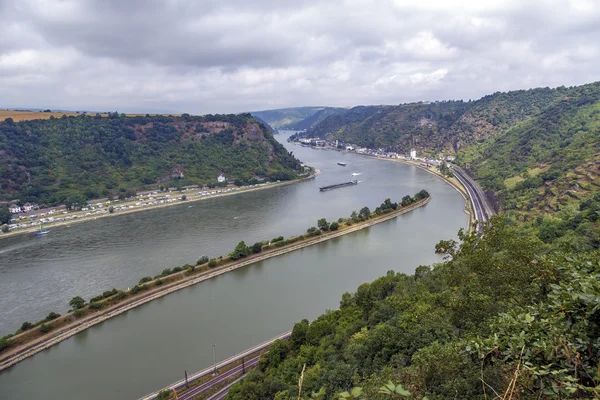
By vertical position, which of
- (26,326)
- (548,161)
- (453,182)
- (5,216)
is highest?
(548,161)

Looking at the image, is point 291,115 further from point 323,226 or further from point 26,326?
point 26,326

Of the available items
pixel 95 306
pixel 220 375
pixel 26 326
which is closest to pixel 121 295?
pixel 95 306

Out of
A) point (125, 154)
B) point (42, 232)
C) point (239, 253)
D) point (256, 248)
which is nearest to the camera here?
point (239, 253)

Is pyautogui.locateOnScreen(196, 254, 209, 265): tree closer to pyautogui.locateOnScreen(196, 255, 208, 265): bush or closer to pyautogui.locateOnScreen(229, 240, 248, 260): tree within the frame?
pyautogui.locateOnScreen(196, 255, 208, 265): bush

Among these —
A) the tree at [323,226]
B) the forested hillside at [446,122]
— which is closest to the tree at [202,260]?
the tree at [323,226]

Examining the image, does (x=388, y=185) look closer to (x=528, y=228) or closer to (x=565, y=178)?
(x=565, y=178)

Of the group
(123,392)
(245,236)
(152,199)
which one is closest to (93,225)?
(152,199)
